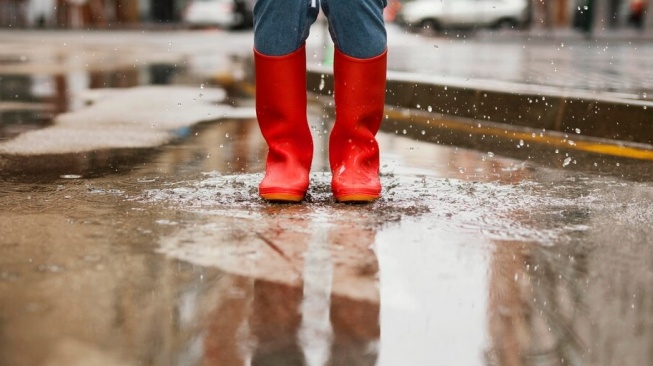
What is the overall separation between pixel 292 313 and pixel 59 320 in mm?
458

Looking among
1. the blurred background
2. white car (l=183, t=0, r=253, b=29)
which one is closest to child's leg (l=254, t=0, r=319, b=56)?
the blurred background

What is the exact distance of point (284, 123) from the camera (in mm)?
3234

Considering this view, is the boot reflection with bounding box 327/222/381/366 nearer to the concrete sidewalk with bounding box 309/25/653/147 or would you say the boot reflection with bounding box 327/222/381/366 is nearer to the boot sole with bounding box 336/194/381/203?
the boot sole with bounding box 336/194/381/203

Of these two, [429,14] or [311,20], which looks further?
[429,14]

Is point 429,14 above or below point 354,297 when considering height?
below

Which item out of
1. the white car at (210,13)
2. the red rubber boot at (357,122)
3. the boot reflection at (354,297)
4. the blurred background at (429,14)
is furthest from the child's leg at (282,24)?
the white car at (210,13)

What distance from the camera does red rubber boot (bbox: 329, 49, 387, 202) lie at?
3154 mm

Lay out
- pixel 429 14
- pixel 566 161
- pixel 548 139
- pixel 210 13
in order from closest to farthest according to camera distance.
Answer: pixel 566 161
pixel 548 139
pixel 429 14
pixel 210 13

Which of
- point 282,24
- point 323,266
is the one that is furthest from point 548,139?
point 323,266

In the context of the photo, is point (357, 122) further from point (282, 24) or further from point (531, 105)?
point (531, 105)

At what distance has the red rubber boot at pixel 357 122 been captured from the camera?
315cm

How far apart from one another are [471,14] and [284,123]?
80.1ft

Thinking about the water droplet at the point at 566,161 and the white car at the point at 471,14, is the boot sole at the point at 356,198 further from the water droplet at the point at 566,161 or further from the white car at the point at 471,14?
the white car at the point at 471,14

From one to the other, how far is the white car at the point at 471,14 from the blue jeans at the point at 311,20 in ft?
78.7
